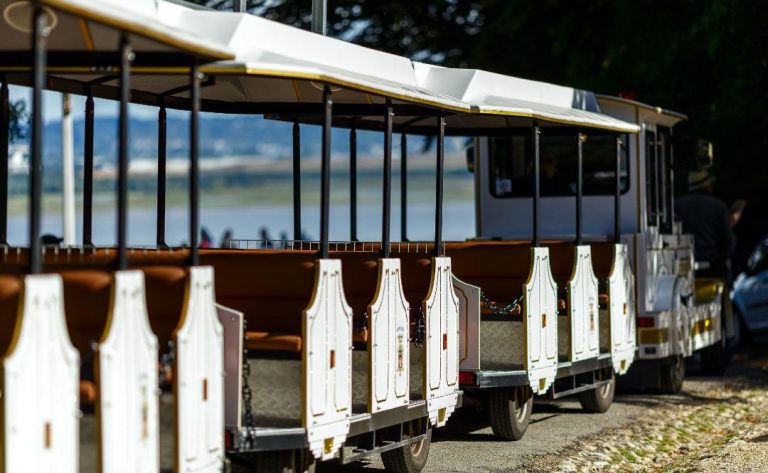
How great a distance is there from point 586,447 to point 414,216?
351 feet

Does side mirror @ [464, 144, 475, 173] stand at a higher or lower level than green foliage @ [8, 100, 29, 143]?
lower

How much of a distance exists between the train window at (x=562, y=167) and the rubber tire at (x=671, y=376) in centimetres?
172

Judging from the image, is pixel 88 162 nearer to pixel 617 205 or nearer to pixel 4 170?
pixel 4 170

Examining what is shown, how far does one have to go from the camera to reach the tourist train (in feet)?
19.9

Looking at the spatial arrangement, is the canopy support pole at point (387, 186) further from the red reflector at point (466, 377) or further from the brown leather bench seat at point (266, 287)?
the red reflector at point (466, 377)

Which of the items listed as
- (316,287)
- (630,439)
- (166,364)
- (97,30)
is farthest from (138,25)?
(630,439)

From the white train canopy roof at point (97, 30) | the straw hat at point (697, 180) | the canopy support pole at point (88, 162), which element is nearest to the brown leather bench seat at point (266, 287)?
the canopy support pole at point (88, 162)

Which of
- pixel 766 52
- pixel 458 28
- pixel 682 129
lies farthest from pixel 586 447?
pixel 458 28

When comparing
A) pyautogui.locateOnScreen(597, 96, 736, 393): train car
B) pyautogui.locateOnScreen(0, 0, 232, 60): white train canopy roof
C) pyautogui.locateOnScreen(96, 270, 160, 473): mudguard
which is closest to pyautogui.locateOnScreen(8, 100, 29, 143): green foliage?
pyautogui.locateOnScreen(597, 96, 736, 393): train car

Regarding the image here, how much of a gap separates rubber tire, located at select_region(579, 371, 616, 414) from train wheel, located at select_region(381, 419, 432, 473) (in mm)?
3499

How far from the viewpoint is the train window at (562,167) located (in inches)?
558

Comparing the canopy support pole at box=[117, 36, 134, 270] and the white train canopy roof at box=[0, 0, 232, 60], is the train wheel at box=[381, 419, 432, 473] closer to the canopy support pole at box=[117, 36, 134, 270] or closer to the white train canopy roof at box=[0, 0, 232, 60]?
the white train canopy roof at box=[0, 0, 232, 60]

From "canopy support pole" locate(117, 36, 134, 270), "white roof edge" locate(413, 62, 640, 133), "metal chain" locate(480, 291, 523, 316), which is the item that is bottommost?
"metal chain" locate(480, 291, 523, 316)

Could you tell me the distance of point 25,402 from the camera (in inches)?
217
